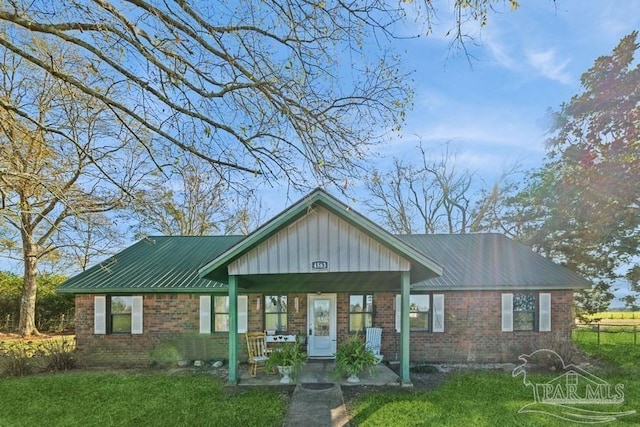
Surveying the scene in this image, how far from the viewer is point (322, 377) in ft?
33.3

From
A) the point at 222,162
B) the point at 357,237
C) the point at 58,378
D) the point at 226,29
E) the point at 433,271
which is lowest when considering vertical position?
the point at 58,378

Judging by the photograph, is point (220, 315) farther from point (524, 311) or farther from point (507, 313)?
point (524, 311)

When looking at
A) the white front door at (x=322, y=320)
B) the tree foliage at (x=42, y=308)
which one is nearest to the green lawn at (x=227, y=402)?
the white front door at (x=322, y=320)

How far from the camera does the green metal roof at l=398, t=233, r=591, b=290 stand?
40.8ft

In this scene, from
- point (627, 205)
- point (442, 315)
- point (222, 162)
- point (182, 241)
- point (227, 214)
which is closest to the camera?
point (222, 162)

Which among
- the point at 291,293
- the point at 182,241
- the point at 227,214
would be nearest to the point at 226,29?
the point at 291,293

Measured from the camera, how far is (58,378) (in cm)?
1061

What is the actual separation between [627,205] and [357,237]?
12.4 metres

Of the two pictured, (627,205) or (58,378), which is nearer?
(58,378)

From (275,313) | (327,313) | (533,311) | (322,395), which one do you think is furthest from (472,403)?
(275,313)

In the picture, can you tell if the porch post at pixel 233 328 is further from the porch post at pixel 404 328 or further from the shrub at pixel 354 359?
the porch post at pixel 404 328

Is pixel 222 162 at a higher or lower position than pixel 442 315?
higher

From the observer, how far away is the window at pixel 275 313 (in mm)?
12906

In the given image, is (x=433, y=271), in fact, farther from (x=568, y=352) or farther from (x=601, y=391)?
(x=568, y=352)
